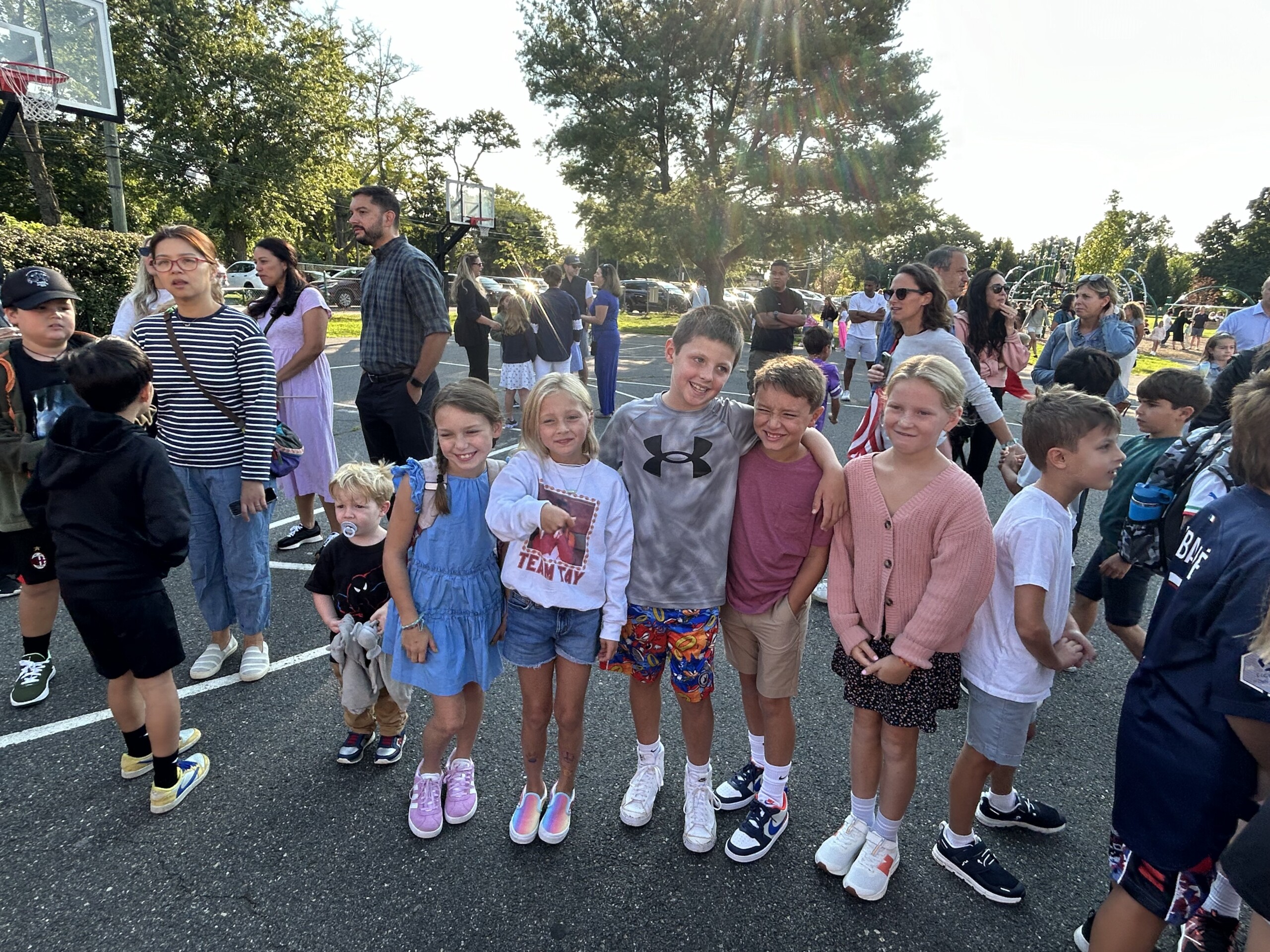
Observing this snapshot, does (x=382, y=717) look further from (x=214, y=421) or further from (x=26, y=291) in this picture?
(x=26, y=291)

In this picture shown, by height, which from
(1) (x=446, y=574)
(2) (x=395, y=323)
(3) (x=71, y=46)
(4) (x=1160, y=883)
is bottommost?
(4) (x=1160, y=883)

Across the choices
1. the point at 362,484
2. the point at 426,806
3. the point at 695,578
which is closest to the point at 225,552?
the point at 362,484

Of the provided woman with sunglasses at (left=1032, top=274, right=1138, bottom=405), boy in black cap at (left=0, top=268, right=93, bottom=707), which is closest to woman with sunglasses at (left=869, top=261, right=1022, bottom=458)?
woman with sunglasses at (left=1032, top=274, right=1138, bottom=405)

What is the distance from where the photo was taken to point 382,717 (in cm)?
273

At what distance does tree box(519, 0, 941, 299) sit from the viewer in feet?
70.5

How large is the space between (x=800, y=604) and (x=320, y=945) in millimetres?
1769

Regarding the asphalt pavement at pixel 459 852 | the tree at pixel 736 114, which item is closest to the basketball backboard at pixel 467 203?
the tree at pixel 736 114

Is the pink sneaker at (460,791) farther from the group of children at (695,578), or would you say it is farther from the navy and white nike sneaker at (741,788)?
the navy and white nike sneaker at (741,788)

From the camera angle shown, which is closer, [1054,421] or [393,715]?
[1054,421]

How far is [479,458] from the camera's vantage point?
2297mm

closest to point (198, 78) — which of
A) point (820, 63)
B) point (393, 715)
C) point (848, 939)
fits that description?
point (820, 63)

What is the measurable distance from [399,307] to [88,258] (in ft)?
36.0

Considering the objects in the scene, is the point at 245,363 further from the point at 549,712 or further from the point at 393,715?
the point at 549,712

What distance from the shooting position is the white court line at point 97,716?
9.21ft
